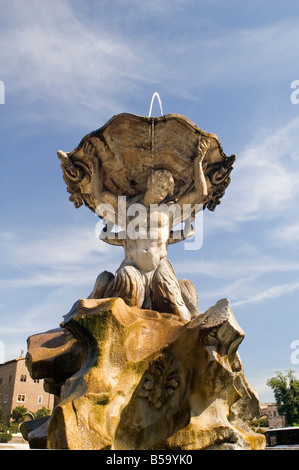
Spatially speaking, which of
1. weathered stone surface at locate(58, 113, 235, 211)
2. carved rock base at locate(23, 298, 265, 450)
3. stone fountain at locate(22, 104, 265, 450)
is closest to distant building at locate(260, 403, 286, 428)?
weathered stone surface at locate(58, 113, 235, 211)

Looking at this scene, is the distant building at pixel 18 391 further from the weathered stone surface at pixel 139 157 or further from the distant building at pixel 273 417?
the weathered stone surface at pixel 139 157

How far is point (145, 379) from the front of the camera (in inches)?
178

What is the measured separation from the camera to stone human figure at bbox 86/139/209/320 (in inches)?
218

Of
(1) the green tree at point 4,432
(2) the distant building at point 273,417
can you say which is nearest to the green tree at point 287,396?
(2) the distant building at point 273,417

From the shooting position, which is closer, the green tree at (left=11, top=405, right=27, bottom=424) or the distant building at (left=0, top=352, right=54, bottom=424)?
the green tree at (left=11, top=405, right=27, bottom=424)

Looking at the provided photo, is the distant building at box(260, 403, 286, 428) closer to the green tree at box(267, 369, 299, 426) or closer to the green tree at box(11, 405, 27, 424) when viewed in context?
the green tree at box(267, 369, 299, 426)

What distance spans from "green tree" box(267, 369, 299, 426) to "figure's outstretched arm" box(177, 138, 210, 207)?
35791 mm

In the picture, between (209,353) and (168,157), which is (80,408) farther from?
(168,157)

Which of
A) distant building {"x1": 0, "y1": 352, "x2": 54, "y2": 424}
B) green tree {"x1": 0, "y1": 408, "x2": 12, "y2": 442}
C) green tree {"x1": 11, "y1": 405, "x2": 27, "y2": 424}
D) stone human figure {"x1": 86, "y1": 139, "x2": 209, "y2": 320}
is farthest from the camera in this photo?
distant building {"x1": 0, "y1": 352, "x2": 54, "y2": 424}

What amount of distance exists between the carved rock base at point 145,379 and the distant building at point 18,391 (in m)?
54.5

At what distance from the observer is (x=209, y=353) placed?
Result: 4289 mm

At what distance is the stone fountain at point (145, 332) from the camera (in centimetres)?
409

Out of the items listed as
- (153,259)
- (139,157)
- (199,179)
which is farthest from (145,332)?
(139,157)
